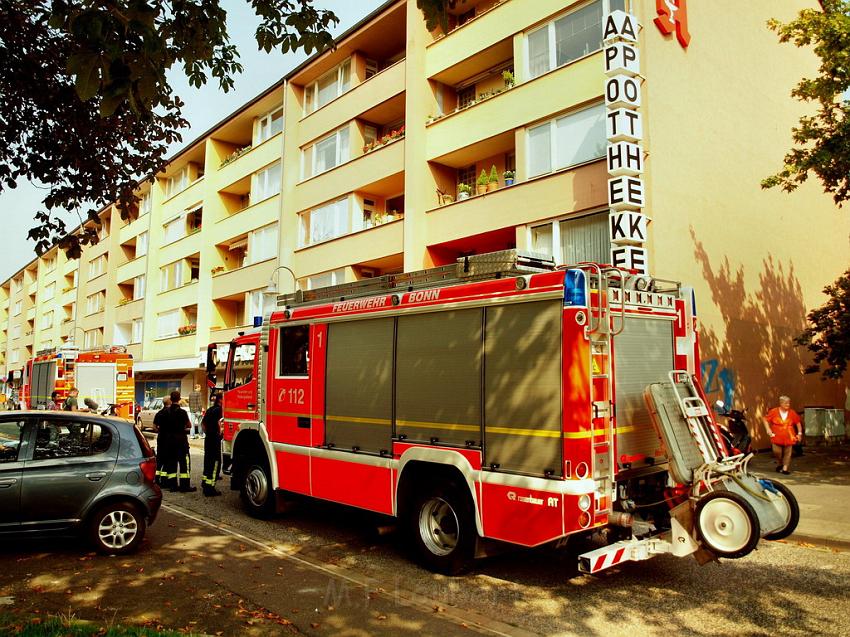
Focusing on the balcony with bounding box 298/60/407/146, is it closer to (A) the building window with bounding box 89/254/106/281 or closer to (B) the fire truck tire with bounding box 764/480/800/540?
(B) the fire truck tire with bounding box 764/480/800/540

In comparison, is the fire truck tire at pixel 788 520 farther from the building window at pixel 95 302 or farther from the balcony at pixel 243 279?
the building window at pixel 95 302

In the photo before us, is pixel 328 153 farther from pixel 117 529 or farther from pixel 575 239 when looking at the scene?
pixel 117 529

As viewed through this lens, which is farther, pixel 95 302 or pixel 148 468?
pixel 95 302

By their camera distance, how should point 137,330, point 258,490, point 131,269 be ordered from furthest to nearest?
point 131,269 → point 137,330 → point 258,490

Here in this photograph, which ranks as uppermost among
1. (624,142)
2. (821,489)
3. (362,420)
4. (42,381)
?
(624,142)

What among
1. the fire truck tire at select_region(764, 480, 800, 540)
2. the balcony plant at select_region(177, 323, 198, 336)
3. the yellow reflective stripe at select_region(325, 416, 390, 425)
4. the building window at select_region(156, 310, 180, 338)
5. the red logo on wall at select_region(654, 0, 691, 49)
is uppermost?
the red logo on wall at select_region(654, 0, 691, 49)

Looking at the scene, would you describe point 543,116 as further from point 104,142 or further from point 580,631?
point 580,631

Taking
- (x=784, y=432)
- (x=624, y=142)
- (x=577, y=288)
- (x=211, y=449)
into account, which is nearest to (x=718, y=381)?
(x=784, y=432)

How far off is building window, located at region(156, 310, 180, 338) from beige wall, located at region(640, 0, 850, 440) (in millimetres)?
26466

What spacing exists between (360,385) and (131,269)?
3731 centimetres

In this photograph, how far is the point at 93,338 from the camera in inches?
1836

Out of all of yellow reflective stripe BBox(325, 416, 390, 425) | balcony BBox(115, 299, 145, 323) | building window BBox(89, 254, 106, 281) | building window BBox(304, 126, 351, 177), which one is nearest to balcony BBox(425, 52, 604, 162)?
building window BBox(304, 126, 351, 177)

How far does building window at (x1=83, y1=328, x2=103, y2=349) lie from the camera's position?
45281 mm

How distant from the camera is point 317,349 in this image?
8586 mm
